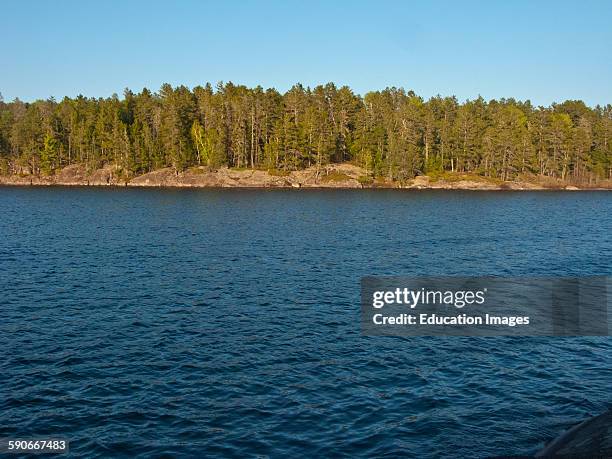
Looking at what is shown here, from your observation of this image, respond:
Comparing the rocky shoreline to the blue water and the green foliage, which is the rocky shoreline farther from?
the blue water

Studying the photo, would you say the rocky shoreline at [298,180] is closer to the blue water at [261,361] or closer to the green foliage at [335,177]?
the green foliage at [335,177]

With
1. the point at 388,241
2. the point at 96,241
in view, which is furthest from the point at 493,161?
the point at 96,241

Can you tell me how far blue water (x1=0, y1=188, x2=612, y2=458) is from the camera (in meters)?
21.3

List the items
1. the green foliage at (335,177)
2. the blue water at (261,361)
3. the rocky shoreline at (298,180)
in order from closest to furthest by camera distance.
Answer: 1. the blue water at (261,361)
2. the rocky shoreline at (298,180)
3. the green foliage at (335,177)

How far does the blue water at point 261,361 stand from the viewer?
69.8 ft

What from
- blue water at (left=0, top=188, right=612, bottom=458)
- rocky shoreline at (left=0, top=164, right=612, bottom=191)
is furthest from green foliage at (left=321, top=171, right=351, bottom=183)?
blue water at (left=0, top=188, right=612, bottom=458)

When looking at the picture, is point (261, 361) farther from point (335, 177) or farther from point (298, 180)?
point (335, 177)

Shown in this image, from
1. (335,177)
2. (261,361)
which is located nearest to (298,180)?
(335,177)

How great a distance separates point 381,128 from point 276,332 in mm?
172355

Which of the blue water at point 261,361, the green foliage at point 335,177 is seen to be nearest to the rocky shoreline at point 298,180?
the green foliage at point 335,177

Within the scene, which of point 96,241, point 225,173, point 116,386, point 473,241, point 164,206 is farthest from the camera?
point 225,173

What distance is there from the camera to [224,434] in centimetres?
2123

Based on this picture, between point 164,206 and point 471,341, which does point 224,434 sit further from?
point 164,206

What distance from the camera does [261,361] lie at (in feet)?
95.5
